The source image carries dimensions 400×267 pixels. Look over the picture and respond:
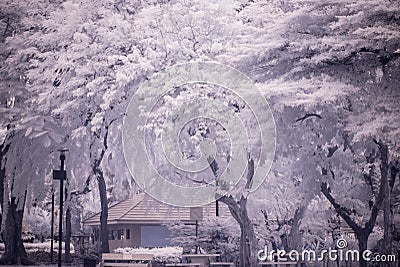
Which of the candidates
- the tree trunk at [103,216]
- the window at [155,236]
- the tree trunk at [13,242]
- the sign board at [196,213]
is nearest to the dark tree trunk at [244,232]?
the sign board at [196,213]

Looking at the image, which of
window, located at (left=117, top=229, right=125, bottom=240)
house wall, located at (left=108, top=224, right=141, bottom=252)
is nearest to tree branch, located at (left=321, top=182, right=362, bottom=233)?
house wall, located at (left=108, top=224, right=141, bottom=252)

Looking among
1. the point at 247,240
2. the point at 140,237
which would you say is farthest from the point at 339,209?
the point at 140,237

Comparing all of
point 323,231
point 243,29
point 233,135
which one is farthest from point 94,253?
point 243,29

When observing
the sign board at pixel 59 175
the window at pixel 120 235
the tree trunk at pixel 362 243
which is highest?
the sign board at pixel 59 175

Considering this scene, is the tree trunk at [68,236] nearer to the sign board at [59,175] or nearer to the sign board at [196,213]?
the sign board at [59,175]

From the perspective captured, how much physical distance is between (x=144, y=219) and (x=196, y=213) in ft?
1.46

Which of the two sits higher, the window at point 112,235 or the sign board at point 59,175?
the sign board at point 59,175

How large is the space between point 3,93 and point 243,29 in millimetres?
2178

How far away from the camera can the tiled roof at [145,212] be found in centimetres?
570

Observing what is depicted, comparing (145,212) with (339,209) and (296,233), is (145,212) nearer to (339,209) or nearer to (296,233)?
(296,233)

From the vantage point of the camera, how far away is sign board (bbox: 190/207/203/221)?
18.9 feet

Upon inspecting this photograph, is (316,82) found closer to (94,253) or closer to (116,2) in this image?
(116,2)

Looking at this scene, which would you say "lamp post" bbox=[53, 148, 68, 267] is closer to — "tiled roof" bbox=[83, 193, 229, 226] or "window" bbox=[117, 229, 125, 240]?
"tiled roof" bbox=[83, 193, 229, 226]

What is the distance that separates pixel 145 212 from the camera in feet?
18.7
